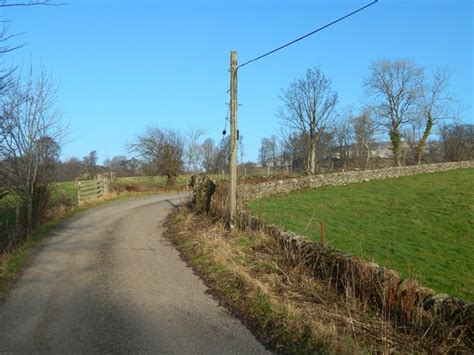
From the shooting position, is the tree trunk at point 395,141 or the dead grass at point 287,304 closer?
the dead grass at point 287,304

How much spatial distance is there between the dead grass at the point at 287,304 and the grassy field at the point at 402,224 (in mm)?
2313

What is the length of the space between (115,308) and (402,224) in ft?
42.3

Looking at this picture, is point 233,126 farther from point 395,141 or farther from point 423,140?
point 395,141

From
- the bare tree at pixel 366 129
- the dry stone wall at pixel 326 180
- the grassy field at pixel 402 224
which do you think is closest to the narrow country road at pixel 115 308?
the grassy field at pixel 402 224

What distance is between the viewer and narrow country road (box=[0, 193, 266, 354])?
218 inches

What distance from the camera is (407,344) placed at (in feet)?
17.3

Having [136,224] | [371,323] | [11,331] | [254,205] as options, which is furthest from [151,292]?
[254,205]

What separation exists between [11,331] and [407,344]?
5247mm

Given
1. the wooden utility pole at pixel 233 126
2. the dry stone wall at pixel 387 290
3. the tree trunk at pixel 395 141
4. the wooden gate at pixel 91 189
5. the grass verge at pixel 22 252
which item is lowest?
the grass verge at pixel 22 252

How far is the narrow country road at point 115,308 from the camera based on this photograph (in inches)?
218

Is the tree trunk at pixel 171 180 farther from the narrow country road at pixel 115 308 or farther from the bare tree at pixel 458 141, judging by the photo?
the bare tree at pixel 458 141

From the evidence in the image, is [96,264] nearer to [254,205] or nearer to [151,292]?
[151,292]

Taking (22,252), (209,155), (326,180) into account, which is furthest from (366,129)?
(22,252)

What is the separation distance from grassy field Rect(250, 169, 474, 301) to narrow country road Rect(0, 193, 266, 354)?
418 centimetres
